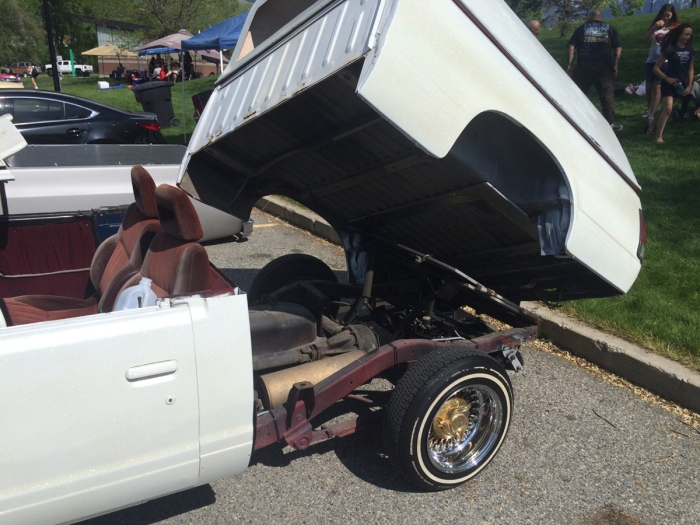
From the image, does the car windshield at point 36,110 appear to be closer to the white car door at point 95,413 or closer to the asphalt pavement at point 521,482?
the asphalt pavement at point 521,482

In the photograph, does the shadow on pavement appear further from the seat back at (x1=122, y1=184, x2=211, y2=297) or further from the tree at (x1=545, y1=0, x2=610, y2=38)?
the tree at (x1=545, y1=0, x2=610, y2=38)

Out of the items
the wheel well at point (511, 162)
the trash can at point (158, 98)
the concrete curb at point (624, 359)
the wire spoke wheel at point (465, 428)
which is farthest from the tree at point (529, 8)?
the wire spoke wheel at point (465, 428)

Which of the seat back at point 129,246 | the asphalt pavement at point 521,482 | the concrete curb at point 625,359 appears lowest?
the asphalt pavement at point 521,482

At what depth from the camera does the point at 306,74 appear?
98.7 inches

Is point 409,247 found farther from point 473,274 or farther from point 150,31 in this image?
point 150,31

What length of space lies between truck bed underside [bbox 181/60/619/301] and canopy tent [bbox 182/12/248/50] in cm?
1282

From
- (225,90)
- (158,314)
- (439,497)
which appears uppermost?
(225,90)

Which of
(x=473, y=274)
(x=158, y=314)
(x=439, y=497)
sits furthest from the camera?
(x=473, y=274)

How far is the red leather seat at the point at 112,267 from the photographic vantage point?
3.34 metres

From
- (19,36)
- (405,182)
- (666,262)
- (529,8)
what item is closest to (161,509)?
(405,182)

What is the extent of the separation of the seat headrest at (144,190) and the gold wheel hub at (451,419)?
1918 millimetres

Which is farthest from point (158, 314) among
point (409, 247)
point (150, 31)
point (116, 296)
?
point (150, 31)

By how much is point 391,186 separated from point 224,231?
3.93 meters

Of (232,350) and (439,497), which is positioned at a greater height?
(232,350)
